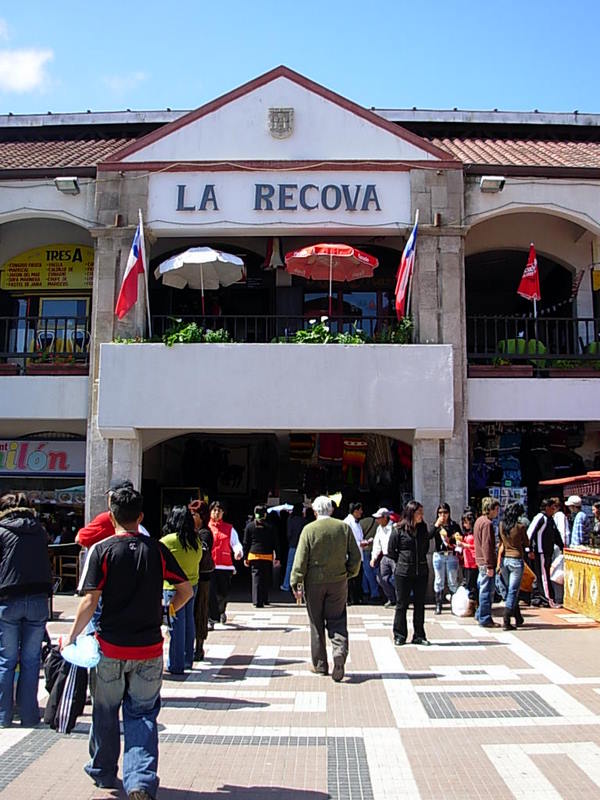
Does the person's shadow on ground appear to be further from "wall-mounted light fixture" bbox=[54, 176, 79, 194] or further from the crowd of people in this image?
"wall-mounted light fixture" bbox=[54, 176, 79, 194]

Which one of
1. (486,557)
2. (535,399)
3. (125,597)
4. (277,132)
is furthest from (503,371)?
(125,597)

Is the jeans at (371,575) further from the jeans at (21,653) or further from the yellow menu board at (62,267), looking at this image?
the yellow menu board at (62,267)

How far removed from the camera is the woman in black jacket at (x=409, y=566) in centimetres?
959

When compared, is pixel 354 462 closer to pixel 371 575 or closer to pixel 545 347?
pixel 371 575

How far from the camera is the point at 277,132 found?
49.8ft

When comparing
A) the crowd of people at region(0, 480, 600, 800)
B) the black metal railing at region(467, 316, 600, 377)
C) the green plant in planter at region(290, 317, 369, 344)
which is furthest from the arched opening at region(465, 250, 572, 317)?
the crowd of people at region(0, 480, 600, 800)

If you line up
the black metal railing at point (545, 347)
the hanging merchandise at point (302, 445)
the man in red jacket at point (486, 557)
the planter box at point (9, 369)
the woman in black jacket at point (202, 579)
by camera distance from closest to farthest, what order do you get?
the woman in black jacket at point (202, 579) < the man in red jacket at point (486, 557) < the black metal railing at point (545, 347) < the planter box at point (9, 369) < the hanging merchandise at point (302, 445)

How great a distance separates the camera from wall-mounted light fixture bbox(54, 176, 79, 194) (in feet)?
49.1

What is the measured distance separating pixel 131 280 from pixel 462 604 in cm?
785

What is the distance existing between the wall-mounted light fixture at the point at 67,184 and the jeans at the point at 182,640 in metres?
9.35

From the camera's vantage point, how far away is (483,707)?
23.0 ft

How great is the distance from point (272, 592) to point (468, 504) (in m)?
4.25

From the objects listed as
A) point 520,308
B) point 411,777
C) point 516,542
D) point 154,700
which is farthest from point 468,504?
point 154,700

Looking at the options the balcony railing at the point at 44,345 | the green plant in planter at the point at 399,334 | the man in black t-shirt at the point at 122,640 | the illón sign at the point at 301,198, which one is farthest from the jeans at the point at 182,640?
the illón sign at the point at 301,198
